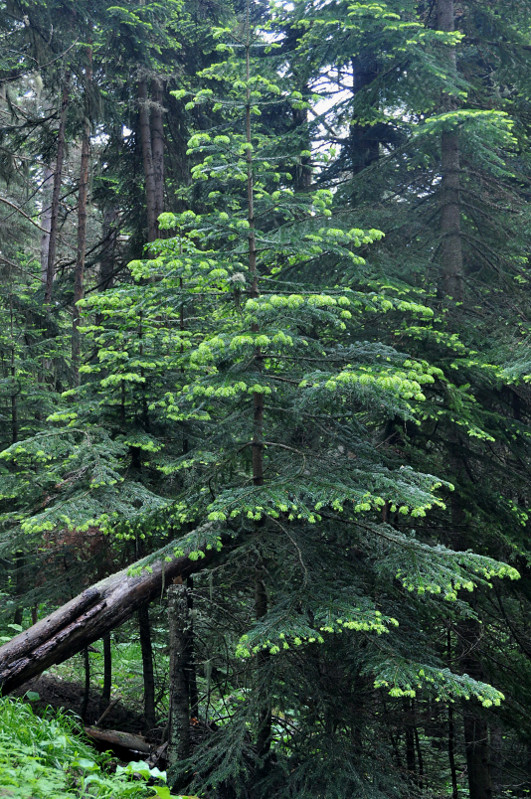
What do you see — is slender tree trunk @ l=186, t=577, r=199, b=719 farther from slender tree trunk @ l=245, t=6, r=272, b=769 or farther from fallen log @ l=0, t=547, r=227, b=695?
slender tree trunk @ l=245, t=6, r=272, b=769

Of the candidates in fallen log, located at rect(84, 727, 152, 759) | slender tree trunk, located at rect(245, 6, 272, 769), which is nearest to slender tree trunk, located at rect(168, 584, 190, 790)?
slender tree trunk, located at rect(245, 6, 272, 769)

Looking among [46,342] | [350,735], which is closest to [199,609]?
[350,735]

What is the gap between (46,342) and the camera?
11102mm

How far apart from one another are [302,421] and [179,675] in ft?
9.77

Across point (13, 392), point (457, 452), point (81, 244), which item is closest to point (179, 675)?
point (457, 452)

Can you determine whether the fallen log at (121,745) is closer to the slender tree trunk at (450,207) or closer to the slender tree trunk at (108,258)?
the slender tree trunk at (450,207)

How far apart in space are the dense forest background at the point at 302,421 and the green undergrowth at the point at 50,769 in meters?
0.76

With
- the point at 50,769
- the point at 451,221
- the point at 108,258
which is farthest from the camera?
the point at 108,258

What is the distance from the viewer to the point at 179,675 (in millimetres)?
6125

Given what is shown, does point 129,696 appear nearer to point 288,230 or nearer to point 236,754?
point 236,754

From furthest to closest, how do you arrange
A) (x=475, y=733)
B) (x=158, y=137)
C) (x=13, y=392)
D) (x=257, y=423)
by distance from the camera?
(x=158, y=137) → (x=13, y=392) → (x=475, y=733) → (x=257, y=423)

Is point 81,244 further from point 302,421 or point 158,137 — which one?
point 302,421

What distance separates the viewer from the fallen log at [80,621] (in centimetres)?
567

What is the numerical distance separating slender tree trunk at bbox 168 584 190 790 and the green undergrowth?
52cm
